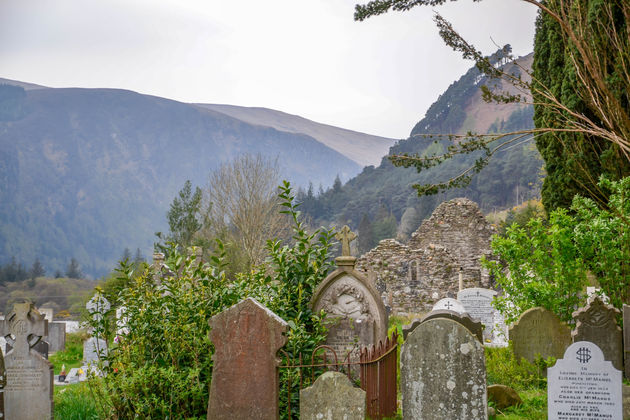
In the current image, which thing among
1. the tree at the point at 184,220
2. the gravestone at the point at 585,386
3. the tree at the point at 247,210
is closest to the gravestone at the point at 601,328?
the gravestone at the point at 585,386

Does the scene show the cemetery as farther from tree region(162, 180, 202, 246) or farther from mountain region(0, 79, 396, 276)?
mountain region(0, 79, 396, 276)

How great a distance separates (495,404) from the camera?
22.9 feet

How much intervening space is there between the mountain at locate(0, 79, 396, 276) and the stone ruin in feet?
202

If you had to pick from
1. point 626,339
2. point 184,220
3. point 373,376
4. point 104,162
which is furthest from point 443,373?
point 104,162

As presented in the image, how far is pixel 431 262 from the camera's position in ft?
72.5

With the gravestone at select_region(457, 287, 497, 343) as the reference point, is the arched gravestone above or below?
above

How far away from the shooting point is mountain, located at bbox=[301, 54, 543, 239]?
4906cm

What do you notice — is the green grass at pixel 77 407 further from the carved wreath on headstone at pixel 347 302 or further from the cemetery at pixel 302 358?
the carved wreath on headstone at pixel 347 302

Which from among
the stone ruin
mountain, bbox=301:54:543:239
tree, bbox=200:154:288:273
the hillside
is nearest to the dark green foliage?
the stone ruin

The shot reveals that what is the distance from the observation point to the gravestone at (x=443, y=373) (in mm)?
4621

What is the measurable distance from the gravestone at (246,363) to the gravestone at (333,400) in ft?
1.09

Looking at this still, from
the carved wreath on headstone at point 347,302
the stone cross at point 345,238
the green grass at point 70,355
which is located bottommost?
the green grass at point 70,355

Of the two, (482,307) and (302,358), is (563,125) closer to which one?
(482,307)

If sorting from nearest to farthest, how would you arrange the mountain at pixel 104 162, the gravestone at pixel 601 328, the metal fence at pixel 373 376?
the metal fence at pixel 373 376
the gravestone at pixel 601 328
the mountain at pixel 104 162
